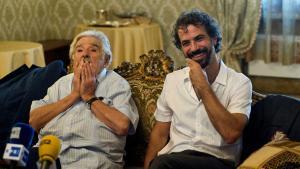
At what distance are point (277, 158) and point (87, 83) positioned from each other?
933 millimetres

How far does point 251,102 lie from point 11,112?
1133mm

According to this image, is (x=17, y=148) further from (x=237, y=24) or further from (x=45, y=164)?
(x=237, y=24)

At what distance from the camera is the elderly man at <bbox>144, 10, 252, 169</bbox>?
179cm

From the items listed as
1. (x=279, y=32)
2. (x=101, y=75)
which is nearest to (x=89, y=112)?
(x=101, y=75)

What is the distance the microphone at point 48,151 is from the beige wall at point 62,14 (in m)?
3.45

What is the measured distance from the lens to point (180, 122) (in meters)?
1.93

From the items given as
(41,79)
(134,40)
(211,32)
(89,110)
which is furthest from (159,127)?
(134,40)

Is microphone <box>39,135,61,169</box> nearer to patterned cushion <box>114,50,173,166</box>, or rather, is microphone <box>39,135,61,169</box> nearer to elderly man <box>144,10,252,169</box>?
elderly man <box>144,10,252,169</box>

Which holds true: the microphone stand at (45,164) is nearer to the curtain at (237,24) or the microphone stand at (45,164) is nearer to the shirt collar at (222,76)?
the shirt collar at (222,76)

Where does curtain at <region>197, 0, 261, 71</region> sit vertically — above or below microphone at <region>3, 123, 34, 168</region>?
below

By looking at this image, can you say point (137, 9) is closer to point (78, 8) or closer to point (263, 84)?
point (78, 8)

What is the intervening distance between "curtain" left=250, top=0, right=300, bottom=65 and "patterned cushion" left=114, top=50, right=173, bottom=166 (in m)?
2.36

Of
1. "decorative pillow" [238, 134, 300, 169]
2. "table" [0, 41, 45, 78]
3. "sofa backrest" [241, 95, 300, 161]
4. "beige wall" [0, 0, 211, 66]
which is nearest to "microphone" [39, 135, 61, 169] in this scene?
"decorative pillow" [238, 134, 300, 169]

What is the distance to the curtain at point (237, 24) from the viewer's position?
435 centimetres
